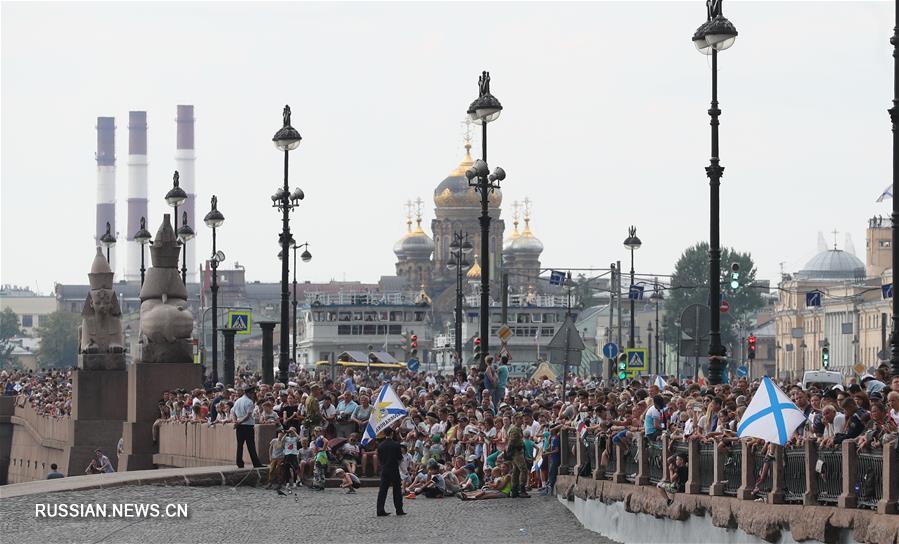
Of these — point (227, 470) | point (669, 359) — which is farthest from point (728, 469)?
point (669, 359)

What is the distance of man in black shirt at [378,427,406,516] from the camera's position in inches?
1047

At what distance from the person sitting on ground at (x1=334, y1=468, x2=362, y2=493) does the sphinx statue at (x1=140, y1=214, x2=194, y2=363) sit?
1005 cm

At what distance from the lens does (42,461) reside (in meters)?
53.6

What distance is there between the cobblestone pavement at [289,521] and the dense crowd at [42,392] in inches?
733

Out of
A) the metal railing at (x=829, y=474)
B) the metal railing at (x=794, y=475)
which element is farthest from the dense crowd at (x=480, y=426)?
the metal railing at (x=829, y=474)

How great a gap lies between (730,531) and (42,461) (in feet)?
116

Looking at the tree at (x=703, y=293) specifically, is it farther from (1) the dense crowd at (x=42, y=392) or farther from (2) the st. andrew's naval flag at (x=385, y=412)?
(2) the st. andrew's naval flag at (x=385, y=412)

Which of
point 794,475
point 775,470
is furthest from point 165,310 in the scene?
point 794,475

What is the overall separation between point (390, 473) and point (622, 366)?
86.8ft

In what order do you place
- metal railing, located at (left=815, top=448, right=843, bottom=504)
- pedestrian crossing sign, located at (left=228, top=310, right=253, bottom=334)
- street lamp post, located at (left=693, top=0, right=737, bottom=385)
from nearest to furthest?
metal railing, located at (left=815, top=448, right=843, bottom=504)
street lamp post, located at (left=693, top=0, right=737, bottom=385)
pedestrian crossing sign, located at (left=228, top=310, right=253, bottom=334)

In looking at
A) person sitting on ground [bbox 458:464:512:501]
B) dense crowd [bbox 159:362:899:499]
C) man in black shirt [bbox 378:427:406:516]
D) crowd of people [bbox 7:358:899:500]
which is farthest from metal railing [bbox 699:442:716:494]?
person sitting on ground [bbox 458:464:512:501]

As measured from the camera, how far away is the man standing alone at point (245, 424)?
3155 cm

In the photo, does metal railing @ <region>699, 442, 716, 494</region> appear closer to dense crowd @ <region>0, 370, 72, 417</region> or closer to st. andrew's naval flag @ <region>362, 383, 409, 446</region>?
st. andrew's naval flag @ <region>362, 383, 409, 446</region>

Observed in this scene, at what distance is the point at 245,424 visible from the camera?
3173 cm
